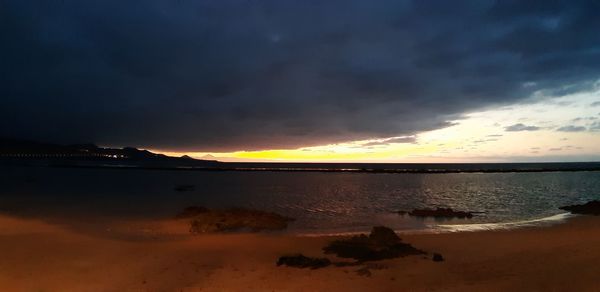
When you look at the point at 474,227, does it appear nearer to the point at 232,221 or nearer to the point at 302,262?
the point at 232,221

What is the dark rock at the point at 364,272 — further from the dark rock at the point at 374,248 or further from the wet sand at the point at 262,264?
the dark rock at the point at 374,248

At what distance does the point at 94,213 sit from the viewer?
31.9 m

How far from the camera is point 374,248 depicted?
1588 cm

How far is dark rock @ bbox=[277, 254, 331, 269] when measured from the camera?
1377 cm

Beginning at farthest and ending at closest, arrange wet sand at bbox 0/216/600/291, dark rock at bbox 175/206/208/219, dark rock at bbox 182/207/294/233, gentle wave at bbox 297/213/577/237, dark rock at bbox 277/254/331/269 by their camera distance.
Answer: dark rock at bbox 175/206/208/219 < dark rock at bbox 182/207/294/233 < gentle wave at bbox 297/213/577/237 < dark rock at bbox 277/254/331/269 < wet sand at bbox 0/216/600/291

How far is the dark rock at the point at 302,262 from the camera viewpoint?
45.2 ft

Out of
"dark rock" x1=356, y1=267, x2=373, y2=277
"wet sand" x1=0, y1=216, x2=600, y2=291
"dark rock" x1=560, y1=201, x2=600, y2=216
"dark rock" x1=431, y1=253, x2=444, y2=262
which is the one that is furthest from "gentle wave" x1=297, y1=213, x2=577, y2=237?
"dark rock" x1=356, y1=267, x2=373, y2=277

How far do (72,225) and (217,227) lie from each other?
32.5 ft

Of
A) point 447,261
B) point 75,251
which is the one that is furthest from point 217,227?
point 447,261

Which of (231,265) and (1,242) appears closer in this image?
(231,265)

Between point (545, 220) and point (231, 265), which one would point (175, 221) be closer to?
point (231, 265)

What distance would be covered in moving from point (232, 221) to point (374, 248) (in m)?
11.8

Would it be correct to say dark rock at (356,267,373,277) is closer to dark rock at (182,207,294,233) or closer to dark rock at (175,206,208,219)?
dark rock at (182,207,294,233)

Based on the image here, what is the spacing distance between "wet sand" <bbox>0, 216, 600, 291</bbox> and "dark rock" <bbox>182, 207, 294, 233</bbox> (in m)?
1.96
